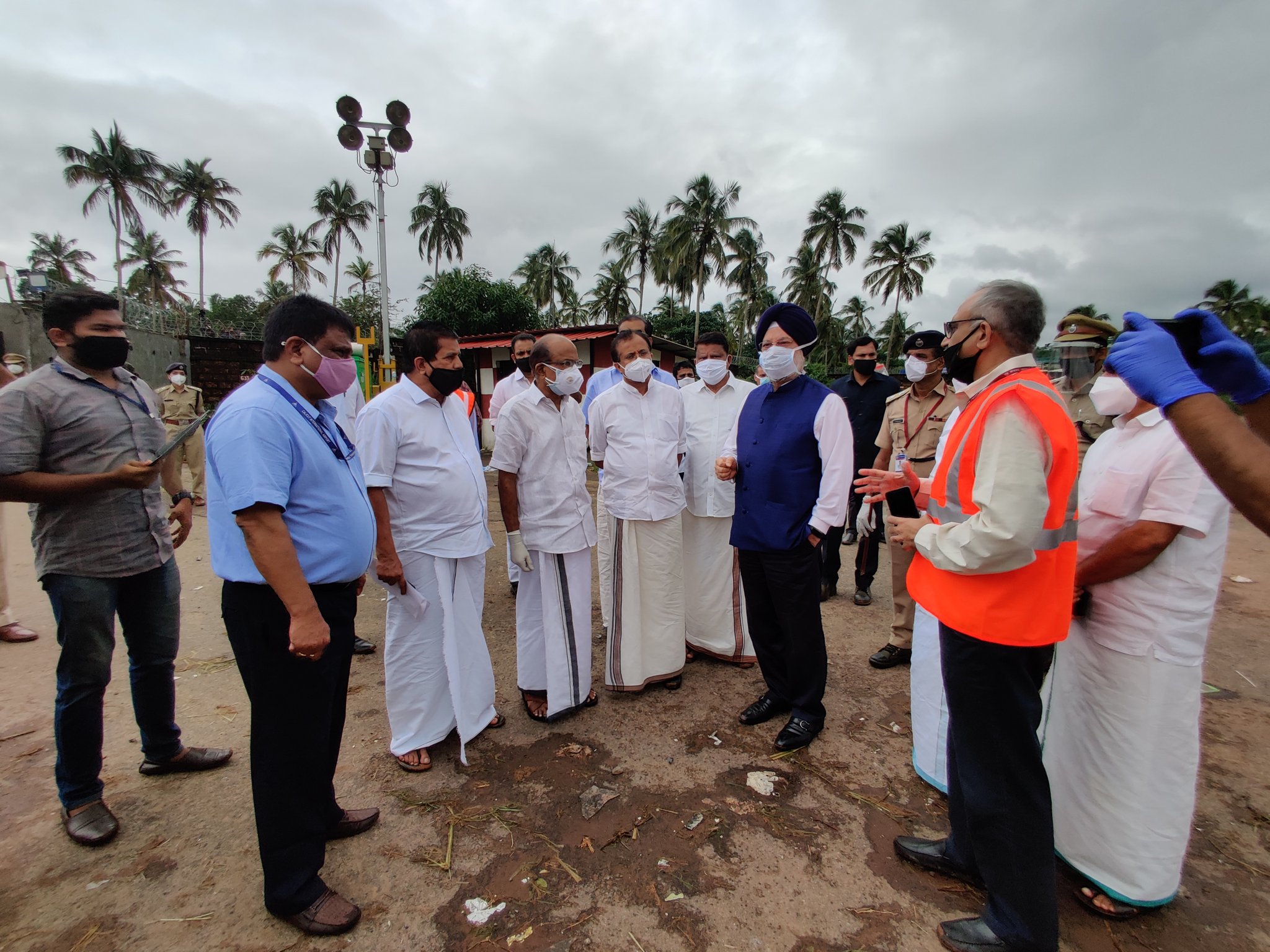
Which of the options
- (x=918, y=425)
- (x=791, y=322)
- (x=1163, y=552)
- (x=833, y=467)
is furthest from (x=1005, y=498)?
(x=918, y=425)

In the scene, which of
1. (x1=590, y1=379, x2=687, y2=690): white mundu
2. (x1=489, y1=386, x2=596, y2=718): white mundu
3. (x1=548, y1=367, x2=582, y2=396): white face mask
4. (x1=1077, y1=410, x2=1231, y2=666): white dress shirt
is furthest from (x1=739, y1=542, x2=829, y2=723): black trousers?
(x1=548, y1=367, x2=582, y2=396): white face mask

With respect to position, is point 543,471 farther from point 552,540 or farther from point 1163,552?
point 1163,552

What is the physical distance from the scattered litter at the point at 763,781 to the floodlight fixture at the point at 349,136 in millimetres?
10423

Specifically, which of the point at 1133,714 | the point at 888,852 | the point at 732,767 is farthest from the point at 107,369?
the point at 1133,714

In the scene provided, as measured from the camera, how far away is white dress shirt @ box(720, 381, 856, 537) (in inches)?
109

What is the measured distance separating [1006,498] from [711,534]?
226 cm

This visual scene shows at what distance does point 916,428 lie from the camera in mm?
3891

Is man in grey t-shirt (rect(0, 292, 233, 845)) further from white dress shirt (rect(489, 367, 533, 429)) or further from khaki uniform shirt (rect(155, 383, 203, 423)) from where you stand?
khaki uniform shirt (rect(155, 383, 203, 423))

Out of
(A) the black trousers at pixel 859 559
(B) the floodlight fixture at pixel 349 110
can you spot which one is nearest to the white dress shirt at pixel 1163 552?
(A) the black trousers at pixel 859 559

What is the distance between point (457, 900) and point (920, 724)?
2063 mm

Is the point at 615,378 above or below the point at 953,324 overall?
above

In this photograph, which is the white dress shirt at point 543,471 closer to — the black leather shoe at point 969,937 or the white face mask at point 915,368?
the black leather shoe at point 969,937

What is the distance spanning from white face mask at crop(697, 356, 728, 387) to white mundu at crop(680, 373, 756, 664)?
0.23 feet

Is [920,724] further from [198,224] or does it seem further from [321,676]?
[198,224]
